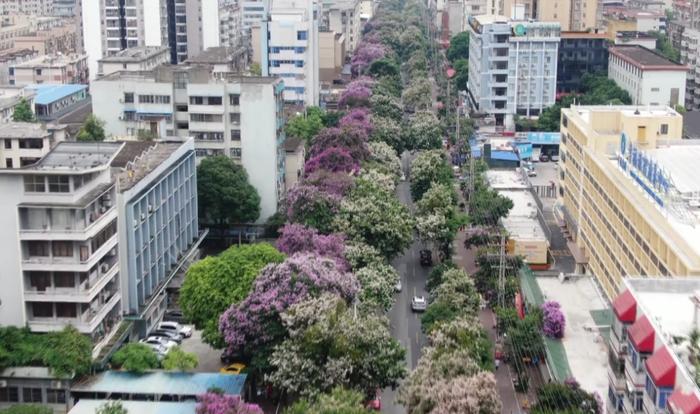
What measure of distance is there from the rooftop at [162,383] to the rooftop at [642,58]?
6111 cm

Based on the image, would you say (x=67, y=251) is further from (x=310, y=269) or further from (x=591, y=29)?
(x=591, y=29)

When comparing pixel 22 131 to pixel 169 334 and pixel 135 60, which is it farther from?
pixel 135 60

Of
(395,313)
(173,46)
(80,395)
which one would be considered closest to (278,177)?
(395,313)

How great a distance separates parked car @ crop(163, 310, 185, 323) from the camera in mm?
45375

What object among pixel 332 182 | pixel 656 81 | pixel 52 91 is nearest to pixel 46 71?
pixel 52 91

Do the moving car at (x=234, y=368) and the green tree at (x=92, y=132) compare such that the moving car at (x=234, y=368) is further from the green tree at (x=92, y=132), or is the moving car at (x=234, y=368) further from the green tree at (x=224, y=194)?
the green tree at (x=92, y=132)

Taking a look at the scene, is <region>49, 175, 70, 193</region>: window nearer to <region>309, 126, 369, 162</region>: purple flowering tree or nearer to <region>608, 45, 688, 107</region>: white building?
<region>309, 126, 369, 162</region>: purple flowering tree

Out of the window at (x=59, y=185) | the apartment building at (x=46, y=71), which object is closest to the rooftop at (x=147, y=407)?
the window at (x=59, y=185)

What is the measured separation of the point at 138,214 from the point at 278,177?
18.5 m

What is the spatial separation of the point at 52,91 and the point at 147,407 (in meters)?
61.5

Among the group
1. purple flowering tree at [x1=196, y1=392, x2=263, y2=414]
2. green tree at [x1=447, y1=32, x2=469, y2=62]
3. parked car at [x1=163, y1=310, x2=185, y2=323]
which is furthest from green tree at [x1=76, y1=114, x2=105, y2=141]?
green tree at [x1=447, y1=32, x2=469, y2=62]

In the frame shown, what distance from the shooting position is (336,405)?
1131 inches

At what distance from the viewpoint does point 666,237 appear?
35906mm

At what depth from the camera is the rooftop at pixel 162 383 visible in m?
35.0
